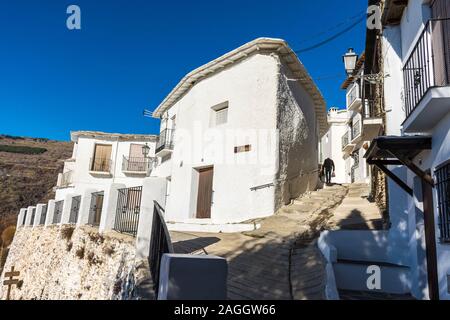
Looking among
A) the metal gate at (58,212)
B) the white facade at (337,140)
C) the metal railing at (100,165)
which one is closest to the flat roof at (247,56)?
the metal gate at (58,212)

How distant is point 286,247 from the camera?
25.3ft

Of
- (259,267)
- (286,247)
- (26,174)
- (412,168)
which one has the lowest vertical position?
(259,267)

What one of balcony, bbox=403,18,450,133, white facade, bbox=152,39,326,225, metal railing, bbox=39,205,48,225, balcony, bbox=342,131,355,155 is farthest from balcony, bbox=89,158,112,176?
balcony, bbox=403,18,450,133

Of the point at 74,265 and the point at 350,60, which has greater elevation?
the point at 350,60

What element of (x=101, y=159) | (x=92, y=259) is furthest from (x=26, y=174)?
(x=92, y=259)

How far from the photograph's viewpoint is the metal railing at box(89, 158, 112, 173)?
90.5 ft

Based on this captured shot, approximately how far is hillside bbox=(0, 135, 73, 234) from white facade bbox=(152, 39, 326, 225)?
24103 mm

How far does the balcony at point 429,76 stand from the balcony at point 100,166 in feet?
82.7

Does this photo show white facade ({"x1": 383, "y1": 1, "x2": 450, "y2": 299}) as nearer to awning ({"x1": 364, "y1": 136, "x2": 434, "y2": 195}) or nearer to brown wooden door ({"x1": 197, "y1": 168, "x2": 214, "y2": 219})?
awning ({"x1": 364, "y1": 136, "x2": 434, "y2": 195})

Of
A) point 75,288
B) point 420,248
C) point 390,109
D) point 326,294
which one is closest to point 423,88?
point 390,109

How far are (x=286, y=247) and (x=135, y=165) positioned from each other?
21.8 metres

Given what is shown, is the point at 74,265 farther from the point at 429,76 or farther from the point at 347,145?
the point at 347,145

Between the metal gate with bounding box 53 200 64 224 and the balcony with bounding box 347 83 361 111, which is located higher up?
the balcony with bounding box 347 83 361 111

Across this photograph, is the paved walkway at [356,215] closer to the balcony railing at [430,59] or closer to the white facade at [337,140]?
the balcony railing at [430,59]
